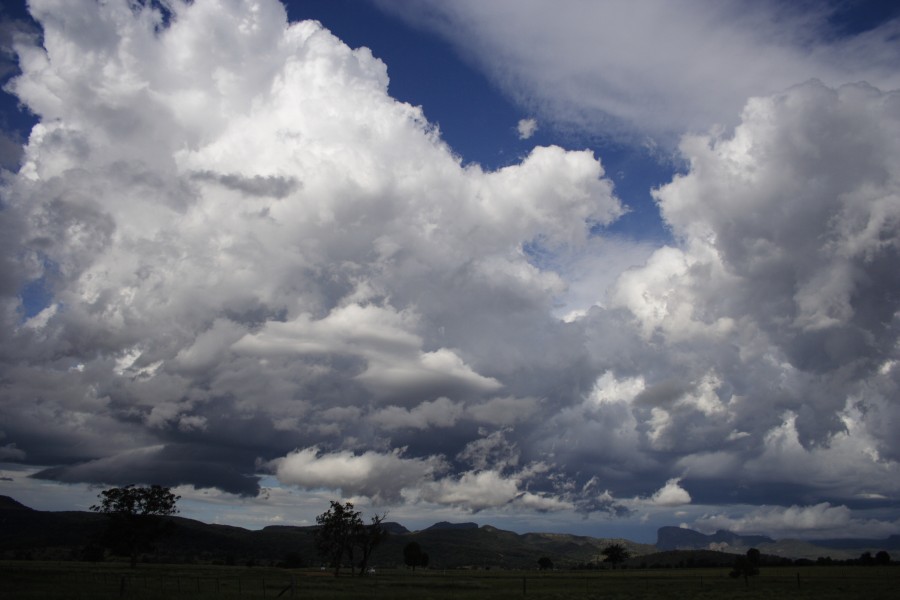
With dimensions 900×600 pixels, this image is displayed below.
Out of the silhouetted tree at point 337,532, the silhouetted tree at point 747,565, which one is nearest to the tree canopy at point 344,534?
the silhouetted tree at point 337,532

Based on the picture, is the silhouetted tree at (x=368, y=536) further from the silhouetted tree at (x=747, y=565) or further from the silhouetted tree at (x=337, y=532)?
the silhouetted tree at (x=747, y=565)

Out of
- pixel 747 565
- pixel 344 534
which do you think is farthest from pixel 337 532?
pixel 747 565

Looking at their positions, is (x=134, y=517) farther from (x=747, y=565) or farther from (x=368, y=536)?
(x=747, y=565)

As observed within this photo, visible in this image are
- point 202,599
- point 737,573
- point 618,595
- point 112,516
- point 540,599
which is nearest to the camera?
point 202,599

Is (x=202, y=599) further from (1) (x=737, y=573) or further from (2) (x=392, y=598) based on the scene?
(1) (x=737, y=573)

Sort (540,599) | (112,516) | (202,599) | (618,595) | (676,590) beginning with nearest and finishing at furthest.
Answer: (202,599) < (540,599) < (618,595) < (676,590) < (112,516)

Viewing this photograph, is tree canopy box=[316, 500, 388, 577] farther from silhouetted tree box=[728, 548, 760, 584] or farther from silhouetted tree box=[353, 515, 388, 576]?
silhouetted tree box=[728, 548, 760, 584]

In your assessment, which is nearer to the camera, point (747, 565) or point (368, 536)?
point (747, 565)

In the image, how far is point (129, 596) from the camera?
54094mm

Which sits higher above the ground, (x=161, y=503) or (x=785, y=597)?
(x=161, y=503)

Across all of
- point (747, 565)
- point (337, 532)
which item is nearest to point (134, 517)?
point (337, 532)

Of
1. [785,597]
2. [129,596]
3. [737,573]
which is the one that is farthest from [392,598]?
[737,573]

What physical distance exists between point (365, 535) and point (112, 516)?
5289 centimetres

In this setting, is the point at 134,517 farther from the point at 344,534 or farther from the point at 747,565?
the point at 747,565
